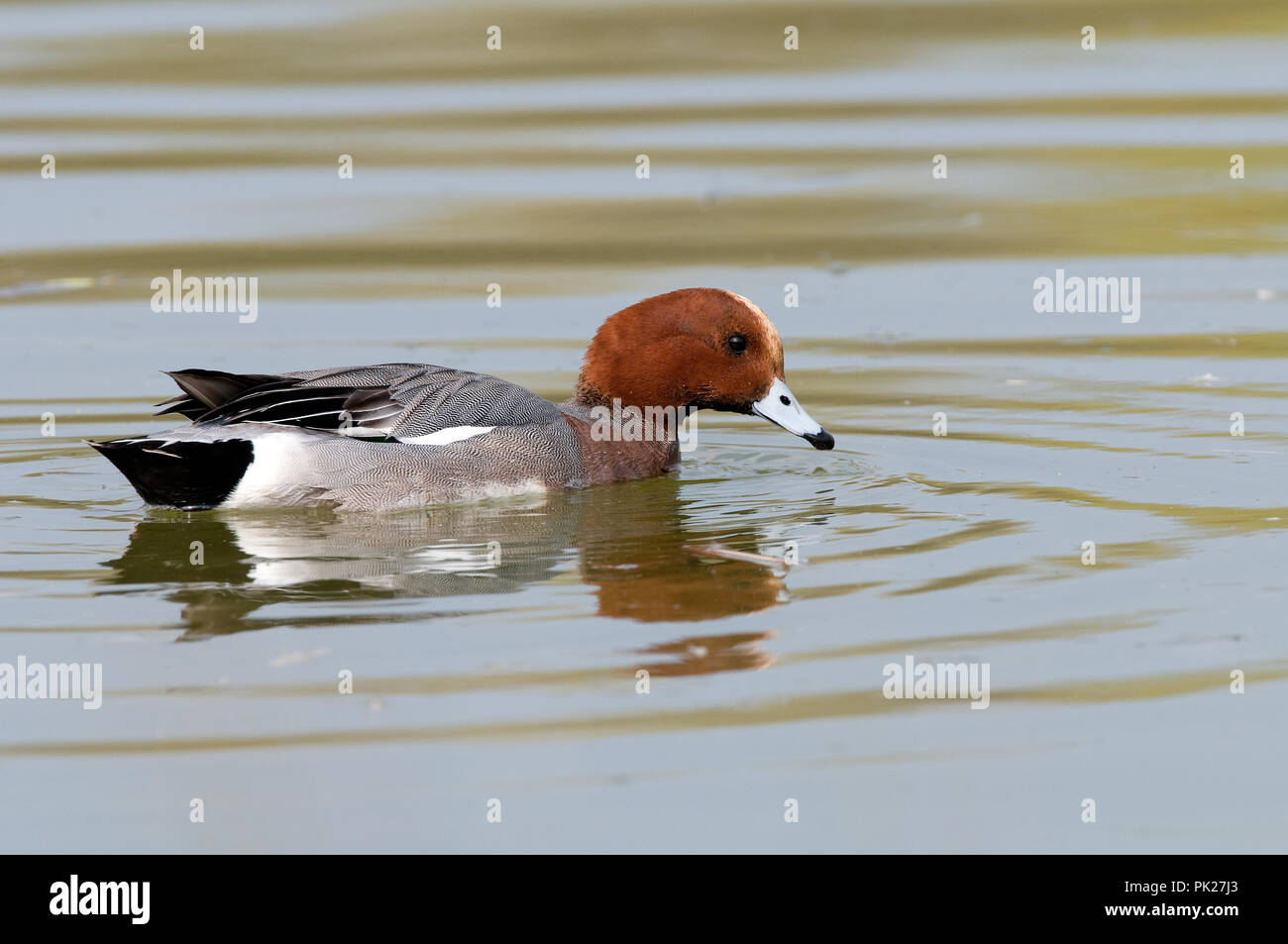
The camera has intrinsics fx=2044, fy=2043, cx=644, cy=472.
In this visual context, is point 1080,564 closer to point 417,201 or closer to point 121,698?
point 121,698

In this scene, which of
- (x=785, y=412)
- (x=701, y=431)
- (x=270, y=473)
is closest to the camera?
(x=270, y=473)

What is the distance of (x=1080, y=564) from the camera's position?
6969 mm

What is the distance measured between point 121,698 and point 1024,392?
18.6 ft

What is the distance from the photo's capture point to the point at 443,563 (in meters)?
7.17

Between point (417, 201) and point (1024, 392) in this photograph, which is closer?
point (1024, 392)

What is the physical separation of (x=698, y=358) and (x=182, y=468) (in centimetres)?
223

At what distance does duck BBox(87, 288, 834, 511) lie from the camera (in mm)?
7953

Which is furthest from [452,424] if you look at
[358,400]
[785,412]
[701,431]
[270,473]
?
[701,431]

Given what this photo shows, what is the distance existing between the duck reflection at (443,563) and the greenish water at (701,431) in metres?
0.03

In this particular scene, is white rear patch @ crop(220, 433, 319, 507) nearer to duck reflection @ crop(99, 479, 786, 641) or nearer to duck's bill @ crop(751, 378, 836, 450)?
duck reflection @ crop(99, 479, 786, 641)

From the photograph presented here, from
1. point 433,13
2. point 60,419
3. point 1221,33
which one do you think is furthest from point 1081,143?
point 60,419

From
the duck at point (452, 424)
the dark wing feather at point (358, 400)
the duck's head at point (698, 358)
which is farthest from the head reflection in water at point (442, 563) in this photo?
the duck's head at point (698, 358)

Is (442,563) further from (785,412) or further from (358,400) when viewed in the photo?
(785,412)

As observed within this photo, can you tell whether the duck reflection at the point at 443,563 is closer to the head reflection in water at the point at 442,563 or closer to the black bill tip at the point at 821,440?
the head reflection in water at the point at 442,563
